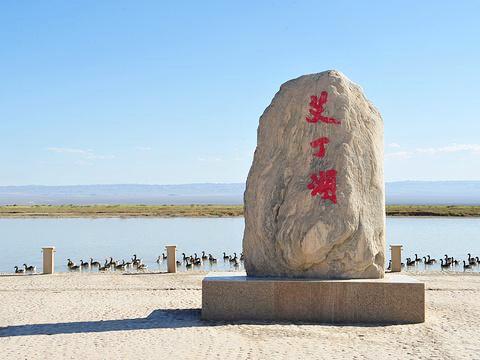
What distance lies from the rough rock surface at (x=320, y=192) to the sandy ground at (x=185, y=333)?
141 centimetres

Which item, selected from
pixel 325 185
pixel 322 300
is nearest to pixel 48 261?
pixel 322 300

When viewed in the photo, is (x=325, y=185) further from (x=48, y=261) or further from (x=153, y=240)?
(x=153, y=240)

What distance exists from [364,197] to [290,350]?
3821 mm

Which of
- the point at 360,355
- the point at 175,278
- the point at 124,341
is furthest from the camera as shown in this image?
the point at 175,278

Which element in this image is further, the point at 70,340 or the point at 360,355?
the point at 70,340

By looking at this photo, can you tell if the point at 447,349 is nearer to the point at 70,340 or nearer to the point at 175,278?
the point at 70,340

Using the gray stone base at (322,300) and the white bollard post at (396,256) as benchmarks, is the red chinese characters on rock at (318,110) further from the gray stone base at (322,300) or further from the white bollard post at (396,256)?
the white bollard post at (396,256)

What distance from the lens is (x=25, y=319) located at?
1275 centimetres

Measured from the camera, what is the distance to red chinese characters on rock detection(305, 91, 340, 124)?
1236 cm

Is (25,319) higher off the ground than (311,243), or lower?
lower

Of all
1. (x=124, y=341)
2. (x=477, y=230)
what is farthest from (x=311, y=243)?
(x=477, y=230)

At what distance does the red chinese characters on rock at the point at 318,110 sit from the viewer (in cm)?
1236

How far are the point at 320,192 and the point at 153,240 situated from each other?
93.4ft

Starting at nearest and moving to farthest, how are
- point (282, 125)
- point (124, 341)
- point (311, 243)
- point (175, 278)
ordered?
point (124, 341)
point (311, 243)
point (282, 125)
point (175, 278)
